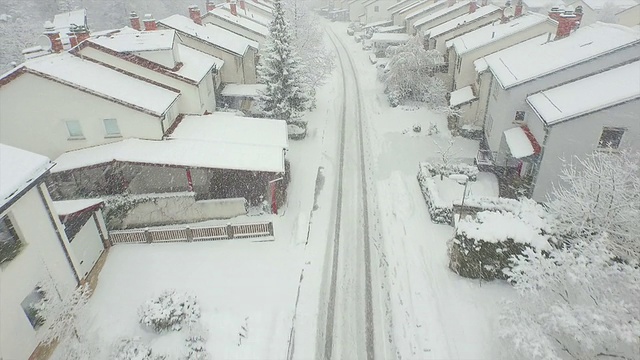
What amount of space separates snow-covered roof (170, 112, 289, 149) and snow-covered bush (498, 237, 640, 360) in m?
15.2

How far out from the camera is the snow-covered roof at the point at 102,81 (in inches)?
795

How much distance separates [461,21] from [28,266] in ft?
145

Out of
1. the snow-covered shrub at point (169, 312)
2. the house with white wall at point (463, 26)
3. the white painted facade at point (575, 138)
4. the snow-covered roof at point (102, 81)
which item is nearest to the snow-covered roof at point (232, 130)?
the snow-covered roof at point (102, 81)

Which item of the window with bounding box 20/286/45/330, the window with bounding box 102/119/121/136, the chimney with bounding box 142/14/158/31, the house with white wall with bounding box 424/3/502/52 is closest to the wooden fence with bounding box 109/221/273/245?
the window with bounding box 20/286/45/330

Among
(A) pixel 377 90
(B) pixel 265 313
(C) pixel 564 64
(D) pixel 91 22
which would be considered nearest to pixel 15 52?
(D) pixel 91 22

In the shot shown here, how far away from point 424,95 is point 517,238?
83.4 ft

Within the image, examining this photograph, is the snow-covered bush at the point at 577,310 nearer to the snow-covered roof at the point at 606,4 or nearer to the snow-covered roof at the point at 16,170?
the snow-covered roof at the point at 16,170

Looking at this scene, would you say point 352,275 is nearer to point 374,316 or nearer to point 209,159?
point 374,316

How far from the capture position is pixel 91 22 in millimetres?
82562

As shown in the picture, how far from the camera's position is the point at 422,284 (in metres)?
17.1

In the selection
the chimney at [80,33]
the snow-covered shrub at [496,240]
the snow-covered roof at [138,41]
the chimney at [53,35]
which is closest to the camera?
the snow-covered shrub at [496,240]

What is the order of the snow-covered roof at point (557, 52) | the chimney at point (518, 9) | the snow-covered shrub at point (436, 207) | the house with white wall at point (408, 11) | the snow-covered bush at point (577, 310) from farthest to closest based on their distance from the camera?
the house with white wall at point (408, 11), the chimney at point (518, 9), the snow-covered roof at point (557, 52), the snow-covered shrub at point (436, 207), the snow-covered bush at point (577, 310)

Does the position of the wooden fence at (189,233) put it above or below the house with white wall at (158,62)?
below

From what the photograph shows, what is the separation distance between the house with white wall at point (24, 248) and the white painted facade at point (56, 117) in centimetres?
774
